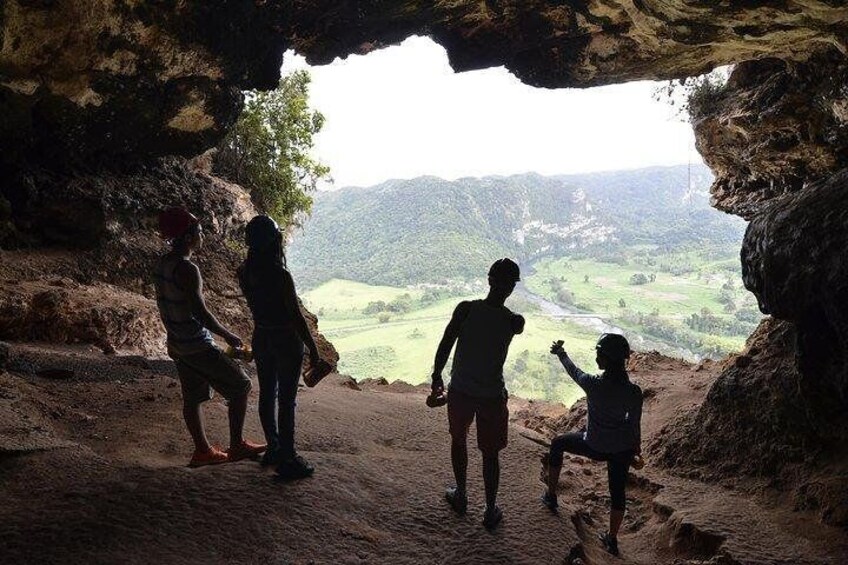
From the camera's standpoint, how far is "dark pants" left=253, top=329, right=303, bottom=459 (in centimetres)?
411

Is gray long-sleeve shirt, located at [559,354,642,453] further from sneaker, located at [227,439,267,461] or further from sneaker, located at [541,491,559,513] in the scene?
sneaker, located at [227,439,267,461]

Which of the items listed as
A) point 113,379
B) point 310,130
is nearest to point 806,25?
point 113,379

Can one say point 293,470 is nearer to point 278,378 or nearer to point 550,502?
point 278,378

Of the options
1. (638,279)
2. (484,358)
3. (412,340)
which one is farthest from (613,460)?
(638,279)

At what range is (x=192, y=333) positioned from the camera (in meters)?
4.19

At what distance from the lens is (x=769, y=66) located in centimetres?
1136

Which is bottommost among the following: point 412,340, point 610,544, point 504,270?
point 412,340

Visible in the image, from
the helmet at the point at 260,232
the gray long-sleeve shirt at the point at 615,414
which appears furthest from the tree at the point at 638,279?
the helmet at the point at 260,232

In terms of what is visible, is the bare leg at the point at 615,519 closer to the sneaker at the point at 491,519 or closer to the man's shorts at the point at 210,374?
the sneaker at the point at 491,519

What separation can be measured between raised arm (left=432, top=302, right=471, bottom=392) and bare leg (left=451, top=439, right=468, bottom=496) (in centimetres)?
54

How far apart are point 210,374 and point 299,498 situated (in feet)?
3.94

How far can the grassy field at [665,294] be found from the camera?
219 feet

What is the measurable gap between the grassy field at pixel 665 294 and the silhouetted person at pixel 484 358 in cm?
5202

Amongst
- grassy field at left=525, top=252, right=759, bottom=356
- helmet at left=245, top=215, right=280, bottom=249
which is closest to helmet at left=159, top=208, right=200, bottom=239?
helmet at left=245, top=215, right=280, bottom=249
